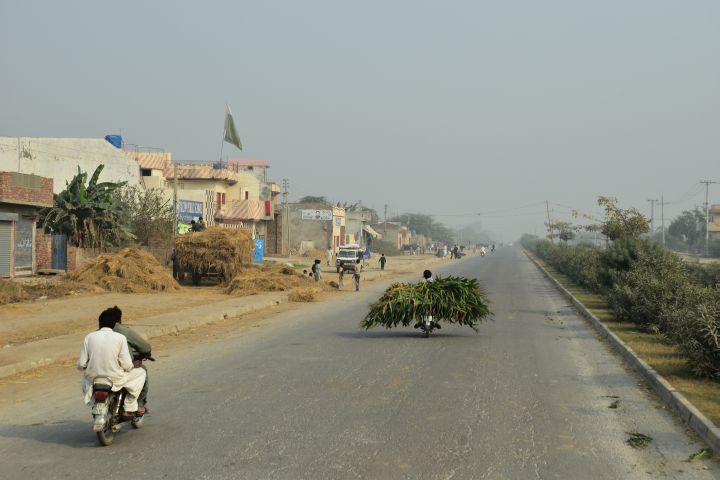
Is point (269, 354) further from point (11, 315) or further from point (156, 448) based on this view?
point (11, 315)

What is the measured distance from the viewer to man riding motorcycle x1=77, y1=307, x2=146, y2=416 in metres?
7.83

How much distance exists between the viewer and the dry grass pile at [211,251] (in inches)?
1409

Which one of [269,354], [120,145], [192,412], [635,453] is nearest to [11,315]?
[269,354]

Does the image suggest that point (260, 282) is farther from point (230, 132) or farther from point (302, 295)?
point (230, 132)

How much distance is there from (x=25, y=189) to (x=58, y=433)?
2876 cm

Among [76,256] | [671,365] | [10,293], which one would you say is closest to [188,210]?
[76,256]

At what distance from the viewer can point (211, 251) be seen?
35812 mm

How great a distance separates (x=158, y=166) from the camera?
230 ft

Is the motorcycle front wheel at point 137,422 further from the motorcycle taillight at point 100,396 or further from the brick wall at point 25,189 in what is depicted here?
the brick wall at point 25,189

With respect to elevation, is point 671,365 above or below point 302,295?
above

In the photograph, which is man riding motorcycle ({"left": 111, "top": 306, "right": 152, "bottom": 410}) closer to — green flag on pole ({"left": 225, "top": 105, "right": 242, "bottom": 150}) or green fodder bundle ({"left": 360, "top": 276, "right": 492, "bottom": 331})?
green fodder bundle ({"left": 360, "top": 276, "right": 492, "bottom": 331})

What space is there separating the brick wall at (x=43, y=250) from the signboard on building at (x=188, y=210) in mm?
18919

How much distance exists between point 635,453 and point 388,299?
1010 centimetres

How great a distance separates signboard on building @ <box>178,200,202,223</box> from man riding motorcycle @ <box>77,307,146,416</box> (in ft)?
164
